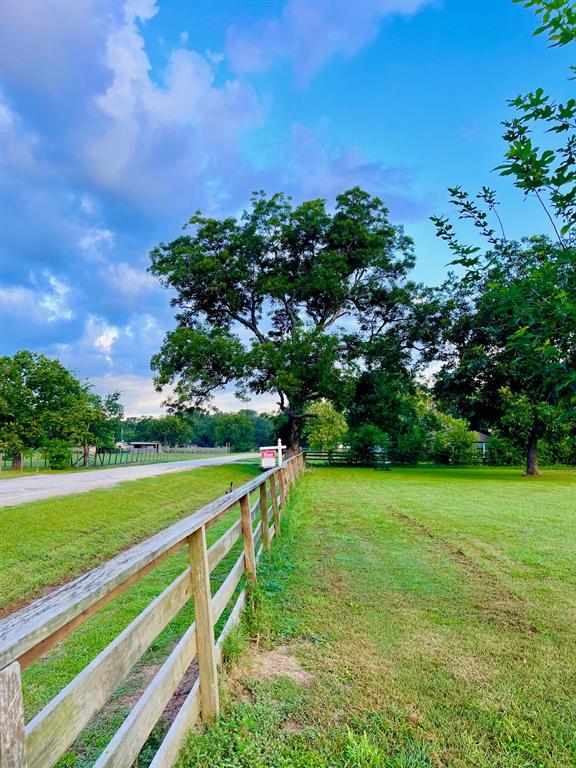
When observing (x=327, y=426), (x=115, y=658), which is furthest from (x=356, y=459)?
(x=115, y=658)

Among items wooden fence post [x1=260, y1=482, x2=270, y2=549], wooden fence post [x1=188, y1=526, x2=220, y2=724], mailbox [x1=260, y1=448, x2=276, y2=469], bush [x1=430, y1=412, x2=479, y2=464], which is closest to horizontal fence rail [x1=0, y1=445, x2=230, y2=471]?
mailbox [x1=260, y1=448, x2=276, y2=469]

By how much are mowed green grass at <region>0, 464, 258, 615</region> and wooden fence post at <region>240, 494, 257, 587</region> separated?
8.97 ft

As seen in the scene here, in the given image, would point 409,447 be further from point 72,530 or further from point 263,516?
point 263,516

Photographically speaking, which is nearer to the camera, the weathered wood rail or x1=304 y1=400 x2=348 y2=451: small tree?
the weathered wood rail

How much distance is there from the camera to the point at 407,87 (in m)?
10.2

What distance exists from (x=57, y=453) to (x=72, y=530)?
21.6m

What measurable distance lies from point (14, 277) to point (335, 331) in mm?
17339

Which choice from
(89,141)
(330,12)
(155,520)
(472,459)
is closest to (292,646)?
(155,520)

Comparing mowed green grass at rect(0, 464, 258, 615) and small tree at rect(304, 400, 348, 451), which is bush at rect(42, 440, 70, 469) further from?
mowed green grass at rect(0, 464, 258, 615)

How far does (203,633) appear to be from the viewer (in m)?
2.46

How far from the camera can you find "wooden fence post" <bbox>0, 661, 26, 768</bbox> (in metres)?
0.87

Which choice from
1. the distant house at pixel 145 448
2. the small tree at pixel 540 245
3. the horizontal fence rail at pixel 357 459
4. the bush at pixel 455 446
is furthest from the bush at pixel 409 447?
the distant house at pixel 145 448

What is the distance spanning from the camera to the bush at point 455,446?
34156 millimetres

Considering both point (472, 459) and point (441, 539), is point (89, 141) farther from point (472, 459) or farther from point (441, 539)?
point (472, 459)
